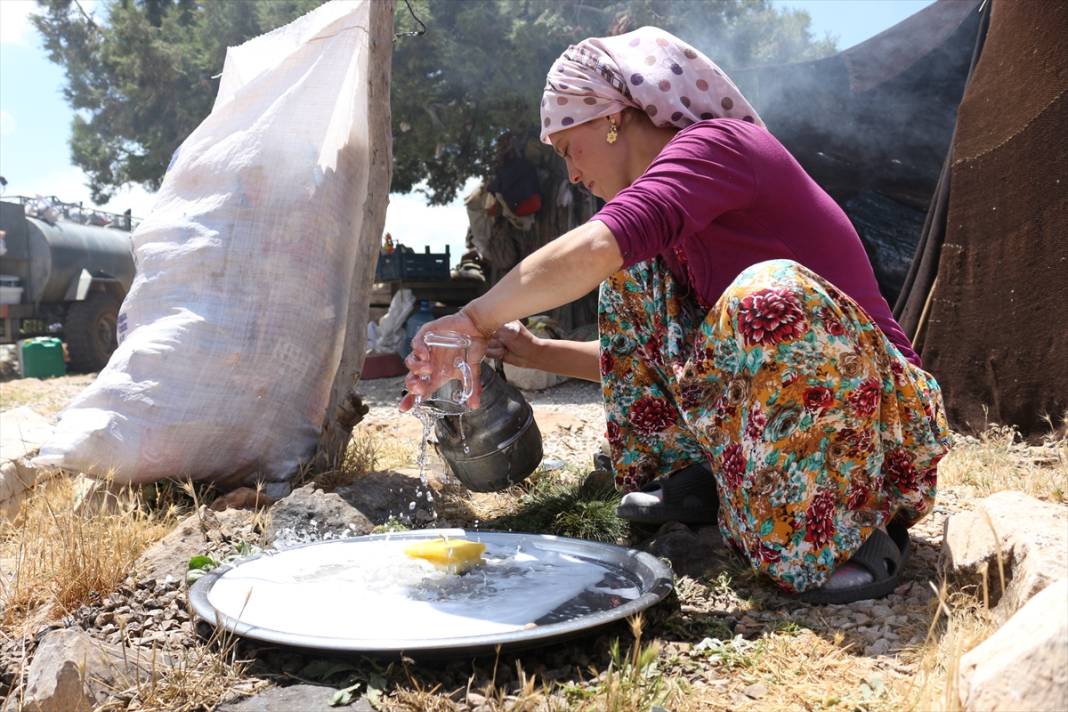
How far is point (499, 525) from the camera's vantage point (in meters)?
3.04

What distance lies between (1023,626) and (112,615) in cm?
193

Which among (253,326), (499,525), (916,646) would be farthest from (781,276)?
(253,326)

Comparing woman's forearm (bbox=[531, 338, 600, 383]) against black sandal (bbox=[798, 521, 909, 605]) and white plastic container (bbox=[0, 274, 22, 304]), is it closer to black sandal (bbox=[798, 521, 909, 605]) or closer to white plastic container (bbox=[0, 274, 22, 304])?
black sandal (bbox=[798, 521, 909, 605])

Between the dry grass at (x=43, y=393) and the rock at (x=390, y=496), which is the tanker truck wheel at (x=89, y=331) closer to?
the dry grass at (x=43, y=393)

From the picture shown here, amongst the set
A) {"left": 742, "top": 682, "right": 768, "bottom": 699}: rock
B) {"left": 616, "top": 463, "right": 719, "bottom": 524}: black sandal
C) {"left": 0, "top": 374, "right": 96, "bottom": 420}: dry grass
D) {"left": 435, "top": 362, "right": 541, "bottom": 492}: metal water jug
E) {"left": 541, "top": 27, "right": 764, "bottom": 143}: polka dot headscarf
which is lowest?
{"left": 0, "top": 374, "right": 96, "bottom": 420}: dry grass

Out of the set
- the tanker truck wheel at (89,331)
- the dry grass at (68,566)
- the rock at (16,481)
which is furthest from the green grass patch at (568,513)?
the tanker truck wheel at (89,331)

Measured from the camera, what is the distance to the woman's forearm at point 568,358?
294cm

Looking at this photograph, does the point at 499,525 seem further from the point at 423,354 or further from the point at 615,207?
the point at 615,207

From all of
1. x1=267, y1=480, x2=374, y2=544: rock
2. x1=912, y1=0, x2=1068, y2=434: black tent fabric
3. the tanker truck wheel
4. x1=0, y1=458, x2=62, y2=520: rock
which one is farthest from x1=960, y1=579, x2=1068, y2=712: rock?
the tanker truck wheel

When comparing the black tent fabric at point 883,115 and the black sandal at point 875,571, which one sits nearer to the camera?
the black sandal at point 875,571

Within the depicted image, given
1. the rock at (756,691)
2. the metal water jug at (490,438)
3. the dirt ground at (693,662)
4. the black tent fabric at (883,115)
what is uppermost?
the black tent fabric at (883,115)

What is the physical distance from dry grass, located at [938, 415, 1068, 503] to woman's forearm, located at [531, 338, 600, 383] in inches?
53.4

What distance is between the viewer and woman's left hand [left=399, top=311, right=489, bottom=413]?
2090 millimetres

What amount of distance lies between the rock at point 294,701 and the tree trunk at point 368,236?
6.32 feet
